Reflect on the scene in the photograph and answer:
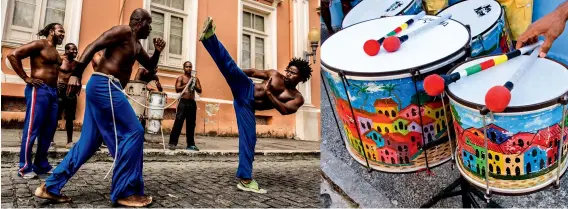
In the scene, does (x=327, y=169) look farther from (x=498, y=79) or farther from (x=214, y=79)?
(x=214, y=79)

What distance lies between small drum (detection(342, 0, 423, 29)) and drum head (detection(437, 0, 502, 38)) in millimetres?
83

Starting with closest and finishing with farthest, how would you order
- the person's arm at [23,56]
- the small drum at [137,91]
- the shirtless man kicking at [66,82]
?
the person's arm at [23,56], the shirtless man kicking at [66,82], the small drum at [137,91]

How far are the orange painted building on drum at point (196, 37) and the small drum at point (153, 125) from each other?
16 centimetres

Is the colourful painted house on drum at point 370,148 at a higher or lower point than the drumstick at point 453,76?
lower

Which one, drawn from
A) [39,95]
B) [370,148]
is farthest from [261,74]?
[39,95]

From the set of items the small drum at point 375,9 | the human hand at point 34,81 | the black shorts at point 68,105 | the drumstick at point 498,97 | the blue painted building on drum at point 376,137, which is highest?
the small drum at point 375,9

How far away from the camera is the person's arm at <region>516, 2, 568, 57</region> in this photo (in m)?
0.71

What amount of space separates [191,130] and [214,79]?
1.26 ft

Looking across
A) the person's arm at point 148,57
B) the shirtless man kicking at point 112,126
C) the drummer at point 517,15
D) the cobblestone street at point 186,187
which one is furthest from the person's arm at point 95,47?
the drummer at point 517,15

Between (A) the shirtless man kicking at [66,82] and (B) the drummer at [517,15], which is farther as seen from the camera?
(A) the shirtless man kicking at [66,82]

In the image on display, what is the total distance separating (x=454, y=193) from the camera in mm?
810

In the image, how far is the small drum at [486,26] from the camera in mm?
788

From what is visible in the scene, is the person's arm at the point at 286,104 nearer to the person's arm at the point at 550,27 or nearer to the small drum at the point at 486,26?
the small drum at the point at 486,26

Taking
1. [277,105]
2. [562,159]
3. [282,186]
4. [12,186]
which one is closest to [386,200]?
[562,159]
